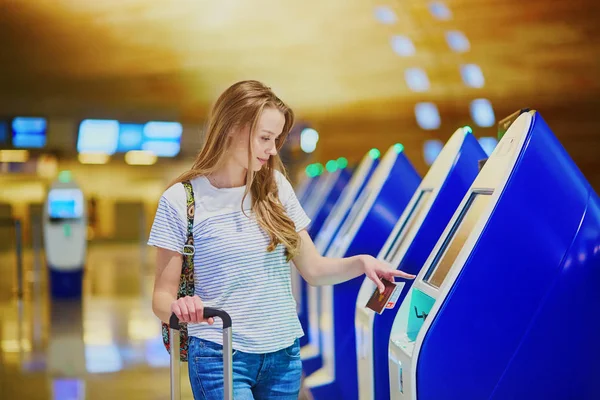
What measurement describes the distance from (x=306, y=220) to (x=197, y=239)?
322 mm

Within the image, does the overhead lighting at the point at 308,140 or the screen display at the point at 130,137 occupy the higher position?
the overhead lighting at the point at 308,140

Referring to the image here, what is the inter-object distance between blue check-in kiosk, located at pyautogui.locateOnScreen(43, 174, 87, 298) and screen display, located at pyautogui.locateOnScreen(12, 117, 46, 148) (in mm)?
2924

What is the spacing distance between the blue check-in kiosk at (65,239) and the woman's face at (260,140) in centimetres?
747

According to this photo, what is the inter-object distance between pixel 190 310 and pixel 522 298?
2.67 ft

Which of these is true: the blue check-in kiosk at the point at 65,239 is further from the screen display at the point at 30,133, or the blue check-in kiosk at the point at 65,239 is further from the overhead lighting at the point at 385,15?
the overhead lighting at the point at 385,15

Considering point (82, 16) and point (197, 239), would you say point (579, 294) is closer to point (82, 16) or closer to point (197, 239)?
point (197, 239)

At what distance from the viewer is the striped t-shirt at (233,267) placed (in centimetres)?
209

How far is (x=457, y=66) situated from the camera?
48.2 feet

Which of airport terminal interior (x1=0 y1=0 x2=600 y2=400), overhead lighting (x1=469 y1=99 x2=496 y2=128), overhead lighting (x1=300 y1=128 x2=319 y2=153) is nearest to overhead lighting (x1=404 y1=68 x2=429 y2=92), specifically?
airport terminal interior (x1=0 y1=0 x2=600 y2=400)

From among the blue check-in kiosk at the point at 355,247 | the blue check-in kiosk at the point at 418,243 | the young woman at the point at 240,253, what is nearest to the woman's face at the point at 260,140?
the young woman at the point at 240,253

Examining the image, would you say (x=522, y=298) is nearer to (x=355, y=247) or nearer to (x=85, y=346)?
(x=355, y=247)

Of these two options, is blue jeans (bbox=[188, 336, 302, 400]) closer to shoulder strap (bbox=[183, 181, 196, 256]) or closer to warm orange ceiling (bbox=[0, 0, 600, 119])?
shoulder strap (bbox=[183, 181, 196, 256])

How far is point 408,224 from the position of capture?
306 cm

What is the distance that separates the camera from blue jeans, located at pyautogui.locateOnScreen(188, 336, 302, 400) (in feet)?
6.77
